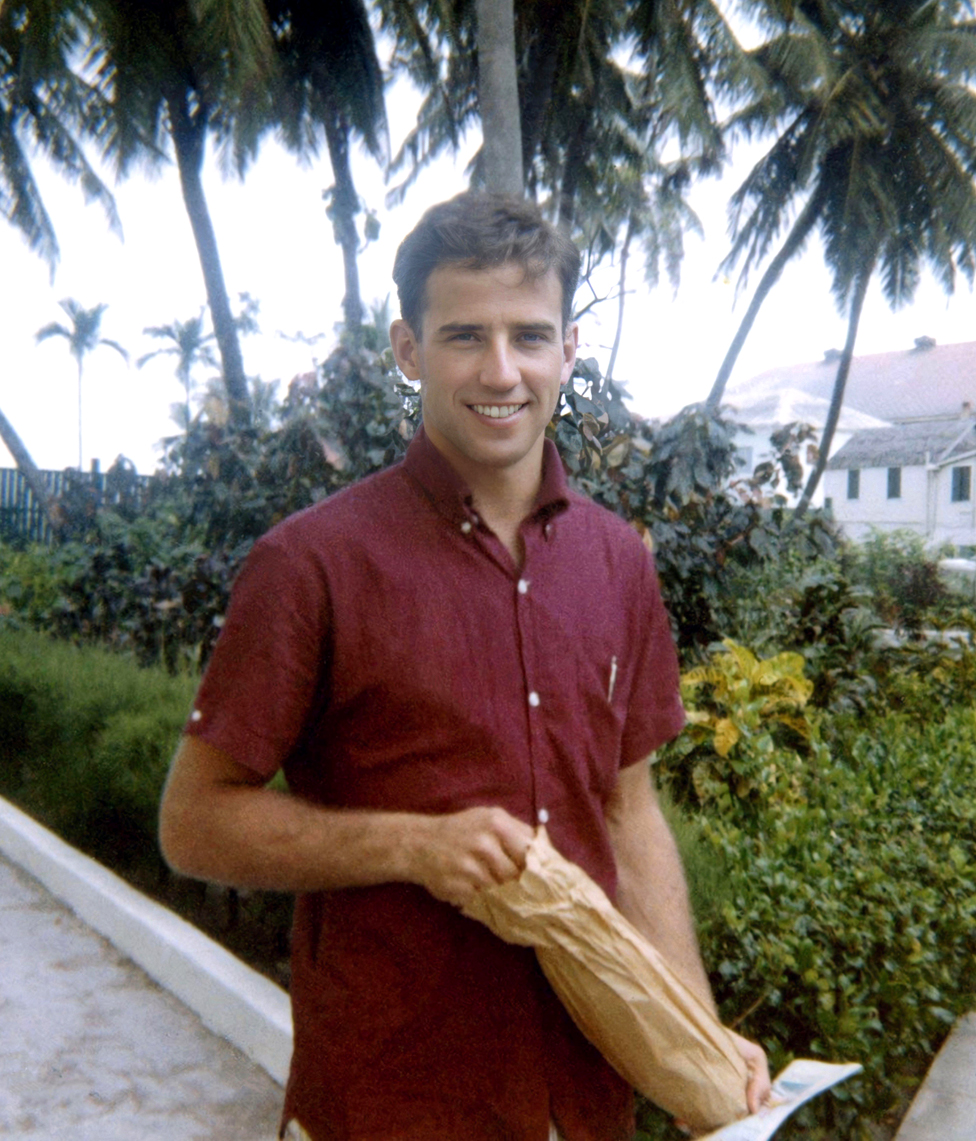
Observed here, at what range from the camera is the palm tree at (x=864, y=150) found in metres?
20.2

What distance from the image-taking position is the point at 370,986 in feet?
4.82

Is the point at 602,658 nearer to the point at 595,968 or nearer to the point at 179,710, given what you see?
the point at 595,968

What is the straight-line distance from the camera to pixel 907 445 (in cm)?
3947

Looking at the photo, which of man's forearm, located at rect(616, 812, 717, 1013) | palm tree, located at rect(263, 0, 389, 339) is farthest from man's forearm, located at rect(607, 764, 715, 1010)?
palm tree, located at rect(263, 0, 389, 339)

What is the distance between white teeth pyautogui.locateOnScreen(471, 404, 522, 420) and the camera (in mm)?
1568

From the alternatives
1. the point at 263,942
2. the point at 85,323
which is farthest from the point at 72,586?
the point at 85,323

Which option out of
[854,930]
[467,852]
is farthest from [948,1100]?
[467,852]

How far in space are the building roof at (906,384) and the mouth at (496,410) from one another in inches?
1715

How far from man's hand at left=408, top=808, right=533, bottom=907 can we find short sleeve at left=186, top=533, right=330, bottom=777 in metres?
0.21

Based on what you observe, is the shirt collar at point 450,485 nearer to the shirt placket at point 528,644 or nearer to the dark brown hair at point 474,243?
the shirt placket at point 528,644

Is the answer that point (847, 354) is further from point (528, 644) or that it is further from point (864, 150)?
point (528, 644)

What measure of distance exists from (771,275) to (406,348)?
801 inches

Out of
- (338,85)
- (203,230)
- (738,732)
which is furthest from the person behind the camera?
(338,85)

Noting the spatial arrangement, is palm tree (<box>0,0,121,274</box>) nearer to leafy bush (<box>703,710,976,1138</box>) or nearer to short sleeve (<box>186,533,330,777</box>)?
leafy bush (<box>703,710,976,1138</box>)
